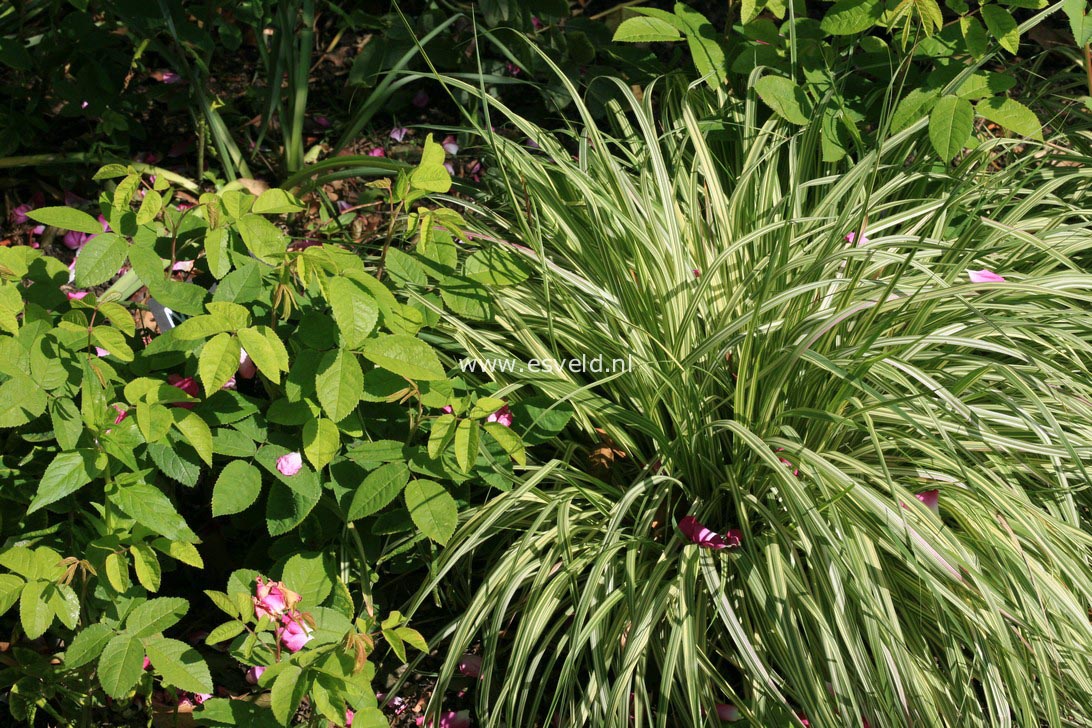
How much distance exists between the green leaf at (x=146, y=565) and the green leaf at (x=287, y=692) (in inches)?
10.0

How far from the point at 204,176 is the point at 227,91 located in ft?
1.59

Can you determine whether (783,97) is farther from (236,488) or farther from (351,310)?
(236,488)

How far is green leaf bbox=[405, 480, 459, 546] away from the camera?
1.29 m

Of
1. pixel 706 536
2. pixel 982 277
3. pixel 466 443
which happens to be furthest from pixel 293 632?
pixel 982 277

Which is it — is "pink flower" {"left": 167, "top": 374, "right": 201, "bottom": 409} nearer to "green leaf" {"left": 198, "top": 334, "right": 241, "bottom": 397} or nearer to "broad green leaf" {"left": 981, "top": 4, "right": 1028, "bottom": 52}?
"green leaf" {"left": 198, "top": 334, "right": 241, "bottom": 397}

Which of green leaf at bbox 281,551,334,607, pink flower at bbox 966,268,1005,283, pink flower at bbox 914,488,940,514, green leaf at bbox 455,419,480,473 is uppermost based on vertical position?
green leaf at bbox 455,419,480,473

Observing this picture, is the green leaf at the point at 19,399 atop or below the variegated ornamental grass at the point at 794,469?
atop

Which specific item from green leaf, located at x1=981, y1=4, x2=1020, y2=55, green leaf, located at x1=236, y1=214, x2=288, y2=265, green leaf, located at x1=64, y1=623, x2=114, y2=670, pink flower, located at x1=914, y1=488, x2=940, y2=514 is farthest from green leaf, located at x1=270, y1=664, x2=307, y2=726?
green leaf, located at x1=981, y1=4, x2=1020, y2=55

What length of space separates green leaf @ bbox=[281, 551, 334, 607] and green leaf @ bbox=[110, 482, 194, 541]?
6.7 inches

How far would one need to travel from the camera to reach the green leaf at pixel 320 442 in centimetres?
128

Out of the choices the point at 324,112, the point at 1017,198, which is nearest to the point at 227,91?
the point at 324,112

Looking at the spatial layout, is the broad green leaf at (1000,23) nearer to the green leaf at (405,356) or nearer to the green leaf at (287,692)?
the green leaf at (405,356)

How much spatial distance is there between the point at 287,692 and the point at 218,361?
459mm

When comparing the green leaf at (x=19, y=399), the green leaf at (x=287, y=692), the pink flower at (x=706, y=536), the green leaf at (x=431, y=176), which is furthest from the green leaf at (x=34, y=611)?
the pink flower at (x=706, y=536)
